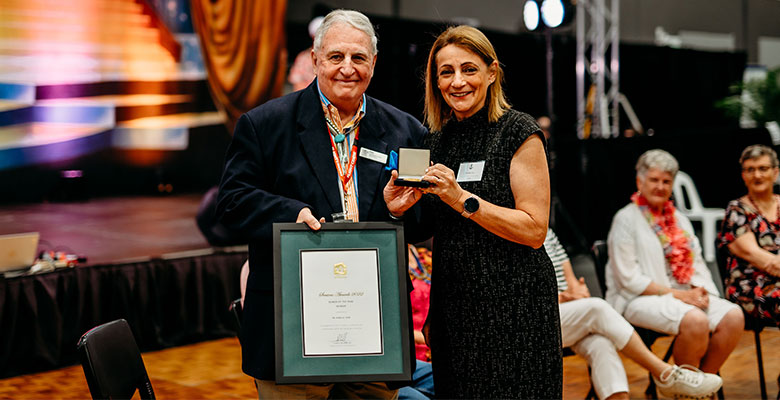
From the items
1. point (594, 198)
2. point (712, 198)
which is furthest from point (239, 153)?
point (712, 198)

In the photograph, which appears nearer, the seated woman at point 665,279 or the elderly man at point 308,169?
the elderly man at point 308,169

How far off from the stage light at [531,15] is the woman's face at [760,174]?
14.1ft

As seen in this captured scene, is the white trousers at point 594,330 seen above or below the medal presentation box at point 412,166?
below

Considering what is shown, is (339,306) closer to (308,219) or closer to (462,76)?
(308,219)

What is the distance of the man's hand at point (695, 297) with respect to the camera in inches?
158

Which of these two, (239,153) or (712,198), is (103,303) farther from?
(712,198)

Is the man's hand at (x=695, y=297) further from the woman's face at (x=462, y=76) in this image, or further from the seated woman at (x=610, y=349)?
the woman's face at (x=462, y=76)

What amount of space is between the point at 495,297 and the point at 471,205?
291mm

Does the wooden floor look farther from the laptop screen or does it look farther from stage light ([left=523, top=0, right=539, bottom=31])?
stage light ([left=523, top=0, right=539, bottom=31])

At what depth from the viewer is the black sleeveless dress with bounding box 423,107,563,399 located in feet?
6.63

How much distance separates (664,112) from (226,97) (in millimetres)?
8760

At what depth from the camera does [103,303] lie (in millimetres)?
5605

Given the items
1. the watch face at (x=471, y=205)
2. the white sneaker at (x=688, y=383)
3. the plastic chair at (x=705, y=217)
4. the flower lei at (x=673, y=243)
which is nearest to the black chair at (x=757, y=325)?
the flower lei at (x=673, y=243)

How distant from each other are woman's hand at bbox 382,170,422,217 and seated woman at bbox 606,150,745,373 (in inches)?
99.1
